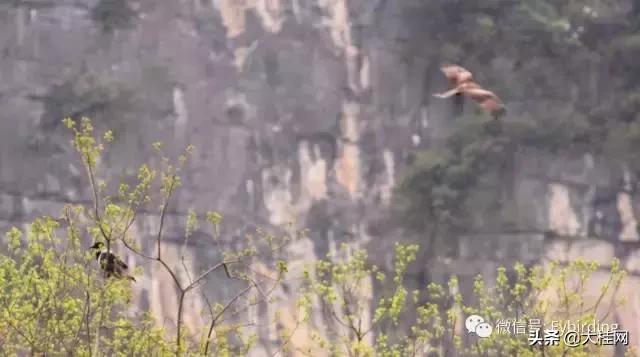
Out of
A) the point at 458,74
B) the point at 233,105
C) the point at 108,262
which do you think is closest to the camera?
the point at 108,262

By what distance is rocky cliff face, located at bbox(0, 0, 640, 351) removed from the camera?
365 inches

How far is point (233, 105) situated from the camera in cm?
945

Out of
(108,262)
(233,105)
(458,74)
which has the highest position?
(233,105)

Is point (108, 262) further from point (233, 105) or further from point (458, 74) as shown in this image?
point (233, 105)

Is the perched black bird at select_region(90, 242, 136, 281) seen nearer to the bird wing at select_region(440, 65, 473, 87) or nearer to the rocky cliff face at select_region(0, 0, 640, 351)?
the bird wing at select_region(440, 65, 473, 87)

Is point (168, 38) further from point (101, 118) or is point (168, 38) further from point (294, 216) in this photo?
point (294, 216)

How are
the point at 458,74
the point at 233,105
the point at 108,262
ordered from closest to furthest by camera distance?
the point at 108,262 < the point at 458,74 < the point at 233,105

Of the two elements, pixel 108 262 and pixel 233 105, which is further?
pixel 233 105

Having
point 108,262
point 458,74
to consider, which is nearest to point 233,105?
point 458,74

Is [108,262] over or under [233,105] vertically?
under

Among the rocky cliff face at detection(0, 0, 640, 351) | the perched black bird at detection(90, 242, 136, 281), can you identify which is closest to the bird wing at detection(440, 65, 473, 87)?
the perched black bird at detection(90, 242, 136, 281)

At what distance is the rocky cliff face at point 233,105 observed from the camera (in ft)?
30.4

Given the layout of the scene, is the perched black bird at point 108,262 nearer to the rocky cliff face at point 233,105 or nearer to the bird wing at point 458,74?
the bird wing at point 458,74

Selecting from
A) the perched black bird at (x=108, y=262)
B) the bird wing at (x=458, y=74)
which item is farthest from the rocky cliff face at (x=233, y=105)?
the perched black bird at (x=108, y=262)
